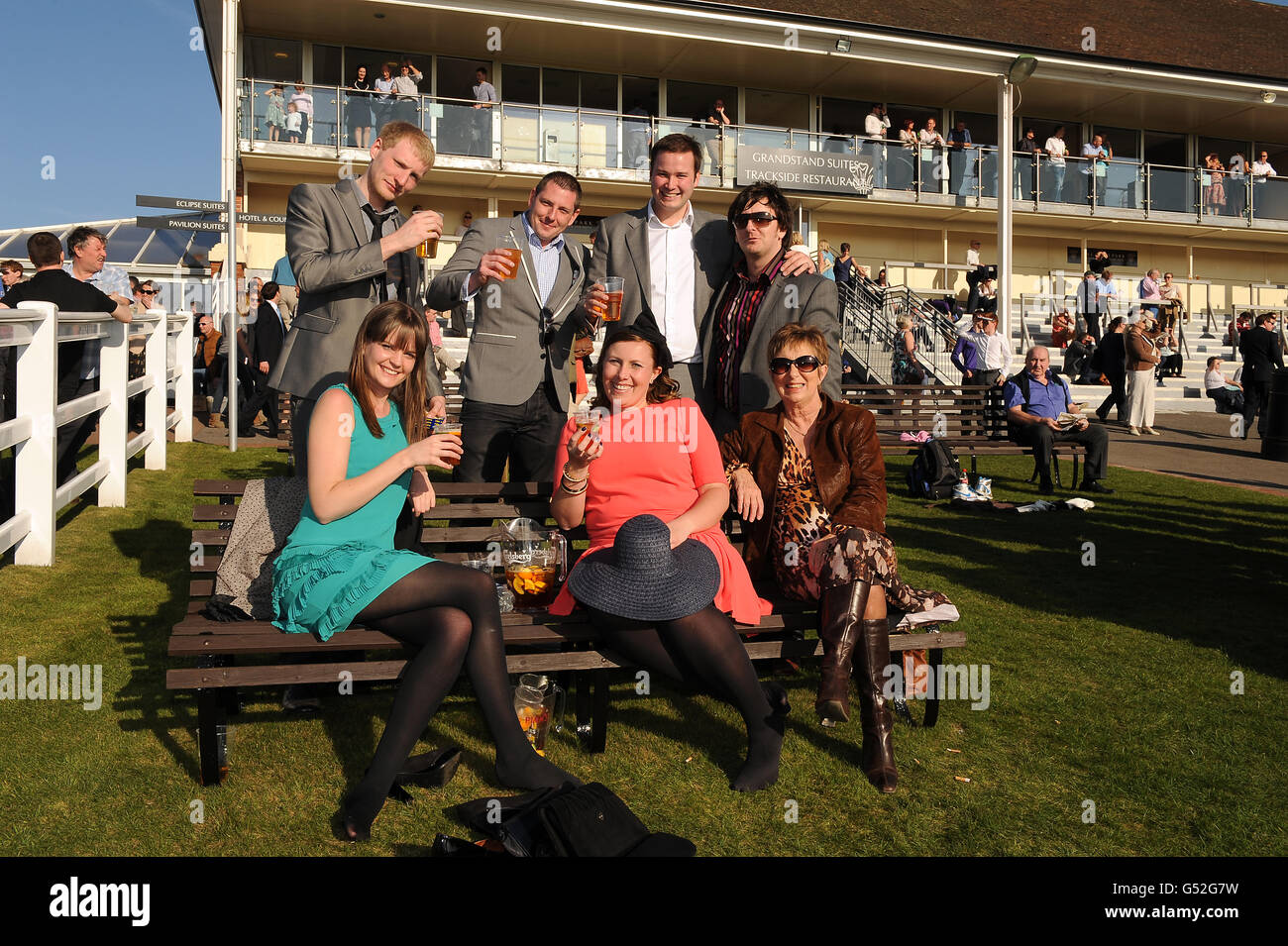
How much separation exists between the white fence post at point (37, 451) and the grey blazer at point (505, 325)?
130 inches

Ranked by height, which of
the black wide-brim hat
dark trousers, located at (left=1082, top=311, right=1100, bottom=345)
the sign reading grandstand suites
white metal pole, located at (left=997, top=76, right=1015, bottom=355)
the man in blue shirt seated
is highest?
the sign reading grandstand suites

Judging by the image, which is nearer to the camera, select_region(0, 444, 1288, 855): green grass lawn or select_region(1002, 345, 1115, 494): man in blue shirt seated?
select_region(0, 444, 1288, 855): green grass lawn

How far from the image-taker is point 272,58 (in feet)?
78.7

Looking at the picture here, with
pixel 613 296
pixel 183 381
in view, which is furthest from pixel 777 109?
pixel 613 296

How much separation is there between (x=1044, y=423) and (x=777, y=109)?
61.6 ft

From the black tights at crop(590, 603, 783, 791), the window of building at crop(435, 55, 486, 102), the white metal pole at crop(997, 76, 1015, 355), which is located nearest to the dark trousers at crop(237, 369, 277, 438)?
the black tights at crop(590, 603, 783, 791)

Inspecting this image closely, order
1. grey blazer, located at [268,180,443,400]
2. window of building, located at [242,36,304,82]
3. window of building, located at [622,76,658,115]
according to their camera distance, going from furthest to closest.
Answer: window of building, located at [622,76,658,115] < window of building, located at [242,36,304,82] < grey blazer, located at [268,180,443,400]

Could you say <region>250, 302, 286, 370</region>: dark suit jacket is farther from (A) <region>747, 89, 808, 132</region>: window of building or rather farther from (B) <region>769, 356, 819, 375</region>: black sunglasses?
(A) <region>747, 89, 808, 132</region>: window of building

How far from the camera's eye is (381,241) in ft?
13.6

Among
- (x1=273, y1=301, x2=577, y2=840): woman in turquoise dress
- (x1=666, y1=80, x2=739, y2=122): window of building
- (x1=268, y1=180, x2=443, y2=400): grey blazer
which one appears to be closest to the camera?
(x1=273, y1=301, x2=577, y2=840): woman in turquoise dress

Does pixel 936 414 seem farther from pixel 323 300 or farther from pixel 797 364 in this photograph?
pixel 323 300

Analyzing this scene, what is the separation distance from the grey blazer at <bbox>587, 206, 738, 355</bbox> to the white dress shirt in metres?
0.02

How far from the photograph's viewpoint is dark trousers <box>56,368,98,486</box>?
24.6 feet

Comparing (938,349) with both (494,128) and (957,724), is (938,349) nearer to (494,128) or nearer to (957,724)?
(494,128)
